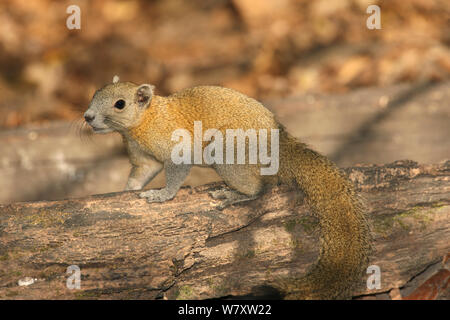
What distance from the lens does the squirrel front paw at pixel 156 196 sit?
2.66 meters

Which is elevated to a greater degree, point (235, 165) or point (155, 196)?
point (235, 165)

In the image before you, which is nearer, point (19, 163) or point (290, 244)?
point (290, 244)

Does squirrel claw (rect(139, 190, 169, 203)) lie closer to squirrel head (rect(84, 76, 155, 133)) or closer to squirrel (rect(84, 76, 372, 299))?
squirrel (rect(84, 76, 372, 299))

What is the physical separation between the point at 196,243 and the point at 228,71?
379 centimetres

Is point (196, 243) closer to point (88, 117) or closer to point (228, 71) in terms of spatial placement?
point (88, 117)

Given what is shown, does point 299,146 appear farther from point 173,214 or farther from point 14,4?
point 14,4

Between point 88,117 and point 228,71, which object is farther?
point 228,71

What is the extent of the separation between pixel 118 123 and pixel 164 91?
3.08 meters

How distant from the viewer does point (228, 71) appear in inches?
239

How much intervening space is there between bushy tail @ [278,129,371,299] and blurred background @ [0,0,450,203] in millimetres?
1916

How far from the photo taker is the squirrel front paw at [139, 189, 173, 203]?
8.72 feet

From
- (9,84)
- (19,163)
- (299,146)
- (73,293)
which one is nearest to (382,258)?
(299,146)

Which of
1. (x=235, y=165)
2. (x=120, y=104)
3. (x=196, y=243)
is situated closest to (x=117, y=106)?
(x=120, y=104)

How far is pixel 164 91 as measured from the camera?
5820 millimetres
